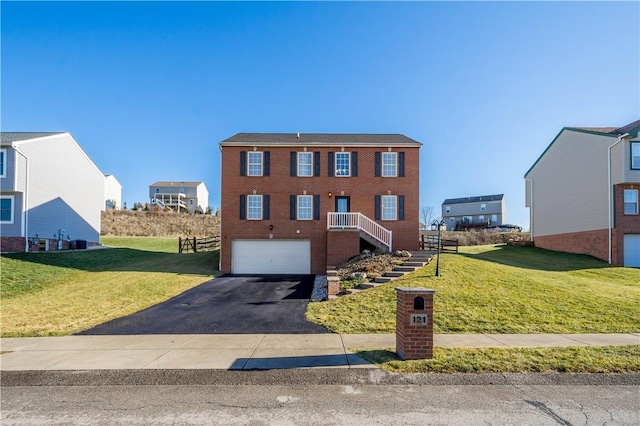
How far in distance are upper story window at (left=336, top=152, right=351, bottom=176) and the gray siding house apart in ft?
137

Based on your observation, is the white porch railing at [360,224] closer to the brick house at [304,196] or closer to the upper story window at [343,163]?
the brick house at [304,196]

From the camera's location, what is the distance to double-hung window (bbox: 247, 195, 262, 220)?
821 inches

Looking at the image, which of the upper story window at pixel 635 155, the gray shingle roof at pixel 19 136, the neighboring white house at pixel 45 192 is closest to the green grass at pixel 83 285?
the neighboring white house at pixel 45 192

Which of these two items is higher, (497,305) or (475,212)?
(475,212)

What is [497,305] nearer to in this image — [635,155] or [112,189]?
[635,155]

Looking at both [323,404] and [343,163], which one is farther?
[343,163]

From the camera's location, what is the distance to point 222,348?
7543 mm

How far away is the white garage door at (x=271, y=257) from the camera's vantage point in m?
20.6

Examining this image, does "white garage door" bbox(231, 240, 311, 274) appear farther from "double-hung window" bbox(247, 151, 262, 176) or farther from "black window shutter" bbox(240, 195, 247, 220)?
"double-hung window" bbox(247, 151, 262, 176)

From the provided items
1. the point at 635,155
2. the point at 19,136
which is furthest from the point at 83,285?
the point at 635,155

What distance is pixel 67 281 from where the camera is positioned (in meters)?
17.0

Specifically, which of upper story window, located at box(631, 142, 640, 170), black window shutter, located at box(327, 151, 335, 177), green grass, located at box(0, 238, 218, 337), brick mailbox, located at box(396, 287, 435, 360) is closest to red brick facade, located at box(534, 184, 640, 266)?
upper story window, located at box(631, 142, 640, 170)

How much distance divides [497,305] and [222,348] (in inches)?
320

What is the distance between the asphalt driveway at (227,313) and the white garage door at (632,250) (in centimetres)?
1901
